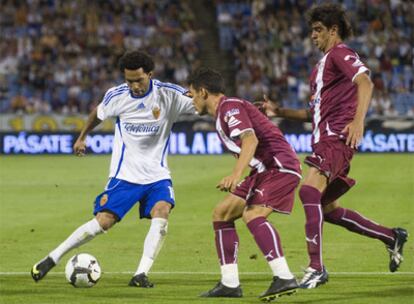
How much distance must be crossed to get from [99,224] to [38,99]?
2558cm

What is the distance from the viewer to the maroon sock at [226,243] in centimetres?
817

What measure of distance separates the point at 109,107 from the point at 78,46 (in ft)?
87.7

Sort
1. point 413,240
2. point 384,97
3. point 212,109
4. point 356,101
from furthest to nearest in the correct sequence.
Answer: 1. point 384,97
2. point 413,240
3. point 356,101
4. point 212,109

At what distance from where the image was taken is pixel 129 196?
30.2ft

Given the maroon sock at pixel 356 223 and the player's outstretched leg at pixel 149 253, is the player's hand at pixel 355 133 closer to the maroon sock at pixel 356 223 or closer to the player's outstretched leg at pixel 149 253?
Result: the maroon sock at pixel 356 223

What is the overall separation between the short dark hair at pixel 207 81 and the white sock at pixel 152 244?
1562 mm

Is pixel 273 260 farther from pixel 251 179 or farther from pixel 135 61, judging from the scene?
pixel 135 61

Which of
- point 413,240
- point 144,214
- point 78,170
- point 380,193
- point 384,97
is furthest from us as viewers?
point 384,97

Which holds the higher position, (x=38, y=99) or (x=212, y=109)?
(x=212, y=109)

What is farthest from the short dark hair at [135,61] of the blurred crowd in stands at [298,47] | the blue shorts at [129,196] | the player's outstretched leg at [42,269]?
the blurred crowd in stands at [298,47]

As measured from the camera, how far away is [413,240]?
1210cm

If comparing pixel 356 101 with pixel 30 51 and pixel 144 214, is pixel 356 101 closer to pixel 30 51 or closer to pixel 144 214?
pixel 144 214

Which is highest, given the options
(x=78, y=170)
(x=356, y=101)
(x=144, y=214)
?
(x=356, y=101)

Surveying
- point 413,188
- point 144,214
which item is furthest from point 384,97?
point 144,214
